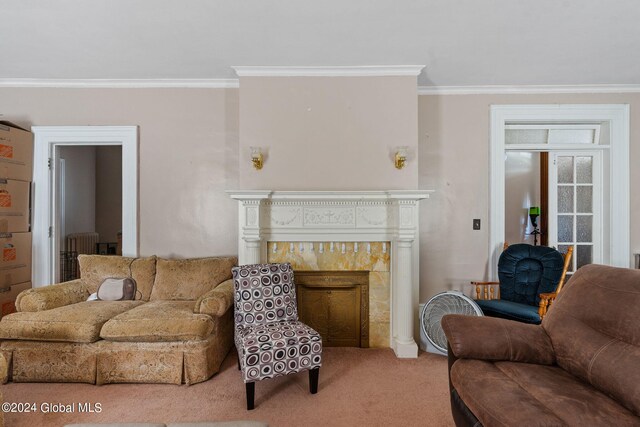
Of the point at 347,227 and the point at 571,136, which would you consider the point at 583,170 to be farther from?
the point at 347,227

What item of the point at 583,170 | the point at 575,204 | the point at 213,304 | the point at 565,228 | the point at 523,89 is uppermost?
the point at 523,89

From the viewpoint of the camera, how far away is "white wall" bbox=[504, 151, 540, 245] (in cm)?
516

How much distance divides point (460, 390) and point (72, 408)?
2.33 metres

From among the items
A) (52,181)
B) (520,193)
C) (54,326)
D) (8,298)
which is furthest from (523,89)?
(8,298)

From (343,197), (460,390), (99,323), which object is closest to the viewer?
(460,390)

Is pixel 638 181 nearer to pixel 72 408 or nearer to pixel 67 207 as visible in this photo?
pixel 72 408

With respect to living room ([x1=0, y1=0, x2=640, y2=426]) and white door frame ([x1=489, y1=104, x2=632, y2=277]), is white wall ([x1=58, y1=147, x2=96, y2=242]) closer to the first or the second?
living room ([x1=0, y1=0, x2=640, y2=426])

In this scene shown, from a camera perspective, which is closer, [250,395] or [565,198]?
[250,395]

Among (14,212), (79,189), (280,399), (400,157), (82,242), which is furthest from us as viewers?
(79,189)

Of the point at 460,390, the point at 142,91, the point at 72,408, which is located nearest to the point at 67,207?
the point at 142,91

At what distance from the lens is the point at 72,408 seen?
2123 mm

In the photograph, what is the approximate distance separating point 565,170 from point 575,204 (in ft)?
1.24

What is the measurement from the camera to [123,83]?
3381 mm

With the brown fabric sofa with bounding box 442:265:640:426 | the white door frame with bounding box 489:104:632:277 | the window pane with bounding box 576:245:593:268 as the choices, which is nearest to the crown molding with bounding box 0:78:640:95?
the white door frame with bounding box 489:104:632:277
